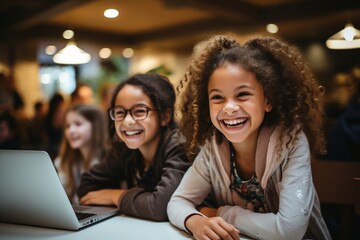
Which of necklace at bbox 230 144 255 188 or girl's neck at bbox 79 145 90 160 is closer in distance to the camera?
necklace at bbox 230 144 255 188

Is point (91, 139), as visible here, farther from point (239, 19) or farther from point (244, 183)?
point (239, 19)

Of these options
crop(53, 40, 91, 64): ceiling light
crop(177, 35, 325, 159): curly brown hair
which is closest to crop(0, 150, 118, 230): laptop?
crop(177, 35, 325, 159): curly brown hair

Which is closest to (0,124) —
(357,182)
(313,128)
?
(313,128)

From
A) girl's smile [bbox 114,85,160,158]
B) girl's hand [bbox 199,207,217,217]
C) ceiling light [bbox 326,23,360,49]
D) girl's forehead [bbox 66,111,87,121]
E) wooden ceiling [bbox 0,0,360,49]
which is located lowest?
girl's hand [bbox 199,207,217,217]

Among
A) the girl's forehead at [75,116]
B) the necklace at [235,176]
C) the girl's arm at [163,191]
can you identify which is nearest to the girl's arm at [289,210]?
the necklace at [235,176]

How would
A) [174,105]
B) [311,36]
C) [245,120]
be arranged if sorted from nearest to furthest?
[245,120] < [174,105] < [311,36]

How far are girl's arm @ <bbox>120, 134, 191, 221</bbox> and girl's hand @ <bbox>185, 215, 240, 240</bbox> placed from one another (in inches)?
8.2

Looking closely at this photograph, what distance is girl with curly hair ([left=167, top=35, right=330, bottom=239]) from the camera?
3.34 feet

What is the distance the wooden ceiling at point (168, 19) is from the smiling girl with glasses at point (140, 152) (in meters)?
2.93

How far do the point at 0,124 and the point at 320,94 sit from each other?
223 centimetres

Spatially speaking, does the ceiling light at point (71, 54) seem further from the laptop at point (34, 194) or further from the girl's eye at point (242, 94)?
the girl's eye at point (242, 94)

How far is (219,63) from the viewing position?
1.17 metres

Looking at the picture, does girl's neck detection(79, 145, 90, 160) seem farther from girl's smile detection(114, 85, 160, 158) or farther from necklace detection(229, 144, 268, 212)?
necklace detection(229, 144, 268, 212)

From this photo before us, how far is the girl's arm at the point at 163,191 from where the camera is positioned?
120cm
